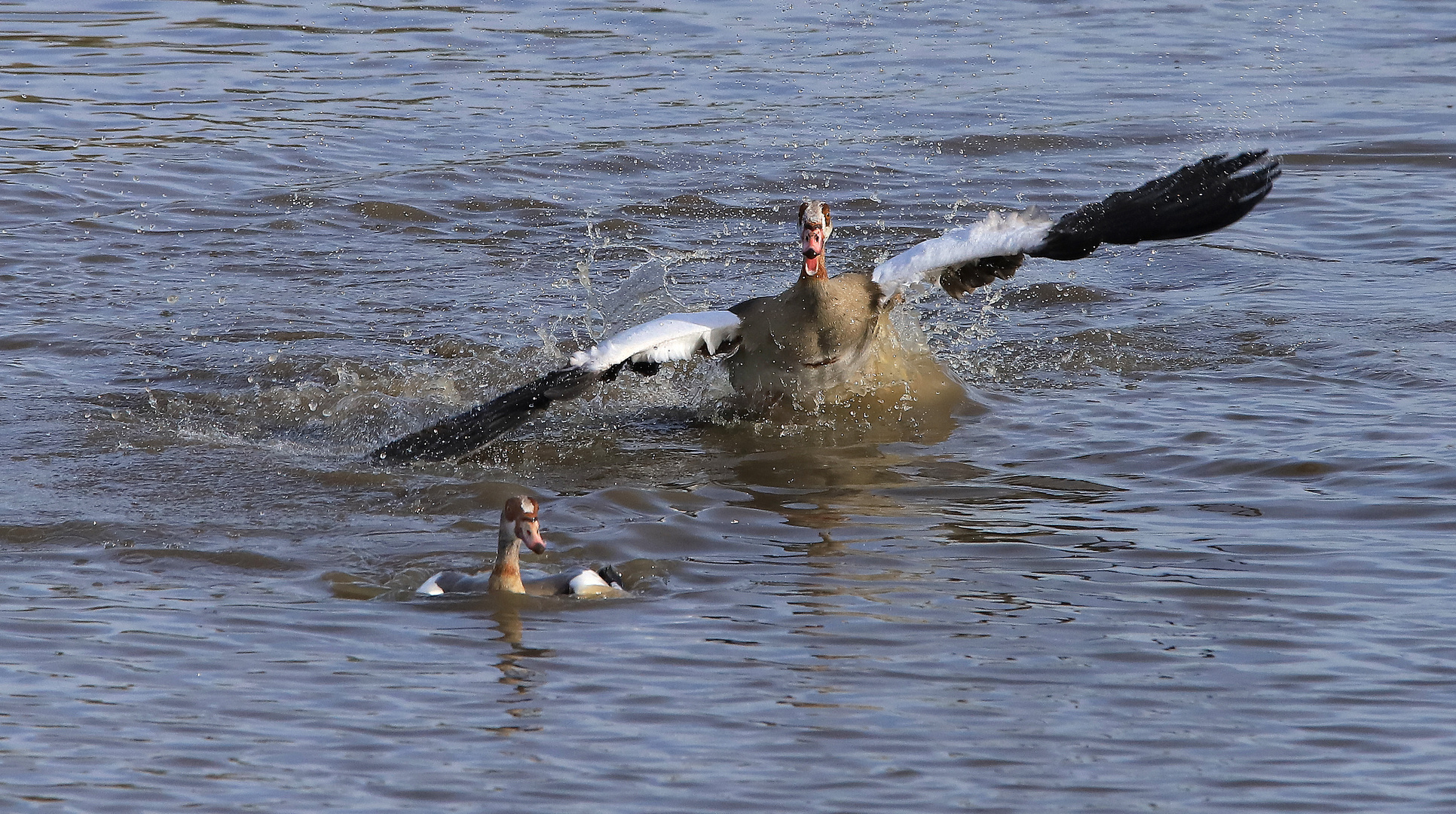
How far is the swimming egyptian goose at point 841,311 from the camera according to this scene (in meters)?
8.70

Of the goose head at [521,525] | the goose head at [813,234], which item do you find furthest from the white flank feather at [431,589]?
the goose head at [813,234]

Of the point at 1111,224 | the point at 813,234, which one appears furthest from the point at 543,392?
the point at 1111,224

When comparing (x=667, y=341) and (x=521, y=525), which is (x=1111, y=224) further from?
(x=521, y=525)

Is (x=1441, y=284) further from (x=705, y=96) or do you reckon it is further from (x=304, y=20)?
(x=304, y=20)

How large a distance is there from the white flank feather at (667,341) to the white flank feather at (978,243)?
93 centimetres

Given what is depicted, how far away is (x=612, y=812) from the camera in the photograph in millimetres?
5059

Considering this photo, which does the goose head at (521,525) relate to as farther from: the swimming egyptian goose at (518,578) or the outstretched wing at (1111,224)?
the outstretched wing at (1111,224)

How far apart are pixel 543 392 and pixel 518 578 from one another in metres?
2.03

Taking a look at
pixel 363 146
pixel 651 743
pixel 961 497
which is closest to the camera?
pixel 651 743

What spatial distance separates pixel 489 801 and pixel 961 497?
3674mm

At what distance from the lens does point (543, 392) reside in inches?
342

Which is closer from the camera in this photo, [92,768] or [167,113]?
[92,768]

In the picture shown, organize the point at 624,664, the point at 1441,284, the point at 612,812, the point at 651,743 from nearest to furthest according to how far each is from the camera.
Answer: the point at 612,812, the point at 651,743, the point at 624,664, the point at 1441,284

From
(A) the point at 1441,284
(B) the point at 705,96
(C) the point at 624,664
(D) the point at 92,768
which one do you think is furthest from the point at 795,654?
(B) the point at 705,96
